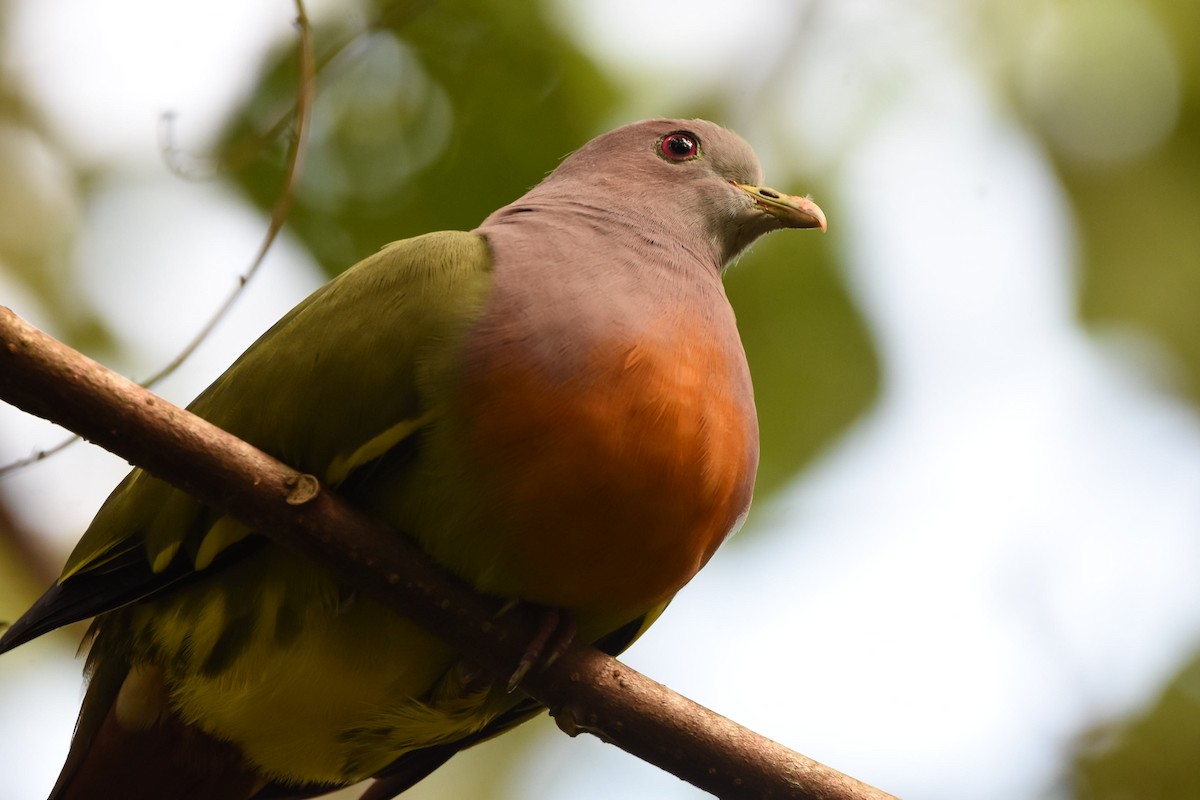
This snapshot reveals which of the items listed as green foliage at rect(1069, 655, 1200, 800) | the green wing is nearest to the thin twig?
the green wing

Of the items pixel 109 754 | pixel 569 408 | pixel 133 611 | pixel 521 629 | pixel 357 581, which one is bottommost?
pixel 109 754

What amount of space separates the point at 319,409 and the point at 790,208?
1.57 meters

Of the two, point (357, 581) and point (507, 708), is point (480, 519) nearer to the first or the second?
point (357, 581)

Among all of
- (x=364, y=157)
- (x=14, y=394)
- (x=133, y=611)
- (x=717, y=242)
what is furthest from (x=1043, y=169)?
(x=14, y=394)

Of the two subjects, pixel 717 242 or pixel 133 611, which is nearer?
pixel 133 611

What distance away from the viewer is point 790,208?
3.62 meters

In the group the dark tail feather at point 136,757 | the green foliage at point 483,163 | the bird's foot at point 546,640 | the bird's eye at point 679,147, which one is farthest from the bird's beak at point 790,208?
the dark tail feather at point 136,757

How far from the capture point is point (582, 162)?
3773mm

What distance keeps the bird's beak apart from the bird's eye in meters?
0.18

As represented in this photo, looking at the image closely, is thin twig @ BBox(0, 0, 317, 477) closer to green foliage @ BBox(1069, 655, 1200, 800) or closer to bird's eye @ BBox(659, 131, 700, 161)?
bird's eye @ BBox(659, 131, 700, 161)

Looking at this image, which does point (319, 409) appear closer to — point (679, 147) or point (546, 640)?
point (546, 640)

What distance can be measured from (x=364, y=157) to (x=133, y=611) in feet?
7.17

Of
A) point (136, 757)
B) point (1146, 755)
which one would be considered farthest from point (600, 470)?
point (1146, 755)

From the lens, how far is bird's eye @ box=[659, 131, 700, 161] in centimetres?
372
